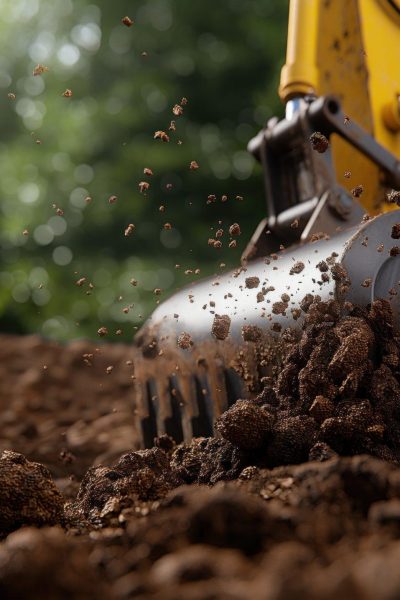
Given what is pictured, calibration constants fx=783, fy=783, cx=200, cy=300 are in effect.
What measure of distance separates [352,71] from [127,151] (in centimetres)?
330

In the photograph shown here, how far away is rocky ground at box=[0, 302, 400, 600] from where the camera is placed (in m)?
0.60

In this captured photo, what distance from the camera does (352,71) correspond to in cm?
190

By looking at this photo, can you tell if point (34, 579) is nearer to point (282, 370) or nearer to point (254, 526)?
point (254, 526)

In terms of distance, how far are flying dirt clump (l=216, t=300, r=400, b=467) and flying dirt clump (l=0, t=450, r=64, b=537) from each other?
29cm

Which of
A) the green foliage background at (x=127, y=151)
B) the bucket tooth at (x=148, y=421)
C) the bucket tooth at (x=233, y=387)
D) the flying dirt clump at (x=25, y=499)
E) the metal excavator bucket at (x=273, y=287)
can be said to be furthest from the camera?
the green foliage background at (x=127, y=151)

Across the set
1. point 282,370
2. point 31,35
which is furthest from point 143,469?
point 31,35

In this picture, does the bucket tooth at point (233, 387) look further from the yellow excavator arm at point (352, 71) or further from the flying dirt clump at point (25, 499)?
the yellow excavator arm at point (352, 71)

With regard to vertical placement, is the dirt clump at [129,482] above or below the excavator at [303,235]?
below

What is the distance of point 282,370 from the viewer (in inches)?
54.9

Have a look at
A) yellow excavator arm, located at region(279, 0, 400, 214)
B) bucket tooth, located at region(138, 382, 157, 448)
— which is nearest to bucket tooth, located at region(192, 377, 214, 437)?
bucket tooth, located at region(138, 382, 157, 448)

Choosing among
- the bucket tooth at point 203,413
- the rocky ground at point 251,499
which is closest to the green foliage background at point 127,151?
the rocky ground at point 251,499

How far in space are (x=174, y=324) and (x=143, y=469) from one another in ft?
1.73

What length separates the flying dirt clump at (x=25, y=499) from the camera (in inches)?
42.3

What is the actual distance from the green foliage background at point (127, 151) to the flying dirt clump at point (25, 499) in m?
3.88
